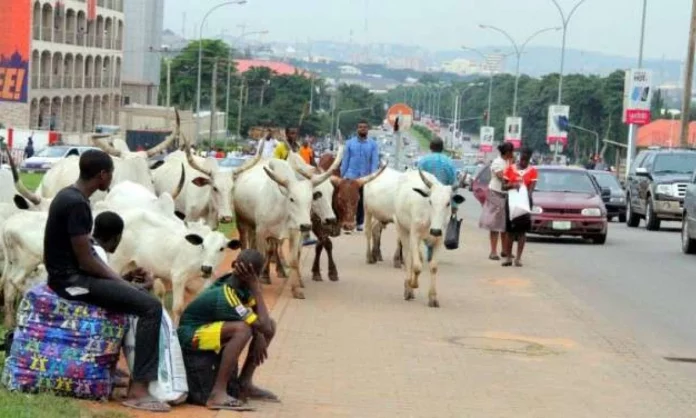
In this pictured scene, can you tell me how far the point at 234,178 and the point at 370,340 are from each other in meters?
4.28

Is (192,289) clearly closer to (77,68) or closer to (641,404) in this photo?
(641,404)

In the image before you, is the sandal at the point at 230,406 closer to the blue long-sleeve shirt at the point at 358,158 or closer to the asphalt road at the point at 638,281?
the asphalt road at the point at 638,281

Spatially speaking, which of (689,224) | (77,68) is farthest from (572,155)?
(689,224)

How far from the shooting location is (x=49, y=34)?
78625mm

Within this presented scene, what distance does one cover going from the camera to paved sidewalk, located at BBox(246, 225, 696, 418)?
37.0ft

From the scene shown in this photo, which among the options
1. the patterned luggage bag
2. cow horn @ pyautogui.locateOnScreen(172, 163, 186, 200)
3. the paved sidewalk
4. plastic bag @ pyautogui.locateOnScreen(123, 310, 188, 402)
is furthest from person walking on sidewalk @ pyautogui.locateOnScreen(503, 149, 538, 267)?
the patterned luggage bag

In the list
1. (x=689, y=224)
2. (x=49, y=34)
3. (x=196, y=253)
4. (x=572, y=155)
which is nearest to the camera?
(x=196, y=253)

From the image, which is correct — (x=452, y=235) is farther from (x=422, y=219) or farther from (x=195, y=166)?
(x=195, y=166)

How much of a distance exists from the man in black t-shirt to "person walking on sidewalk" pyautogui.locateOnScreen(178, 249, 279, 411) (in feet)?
1.48

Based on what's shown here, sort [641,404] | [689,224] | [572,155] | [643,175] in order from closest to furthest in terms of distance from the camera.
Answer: [641,404] → [689,224] → [643,175] → [572,155]

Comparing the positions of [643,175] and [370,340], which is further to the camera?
[643,175]

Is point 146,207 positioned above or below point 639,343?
above

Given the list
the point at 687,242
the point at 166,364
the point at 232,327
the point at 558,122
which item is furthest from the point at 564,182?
the point at 558,122

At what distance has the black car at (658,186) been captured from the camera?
33.3 metres
